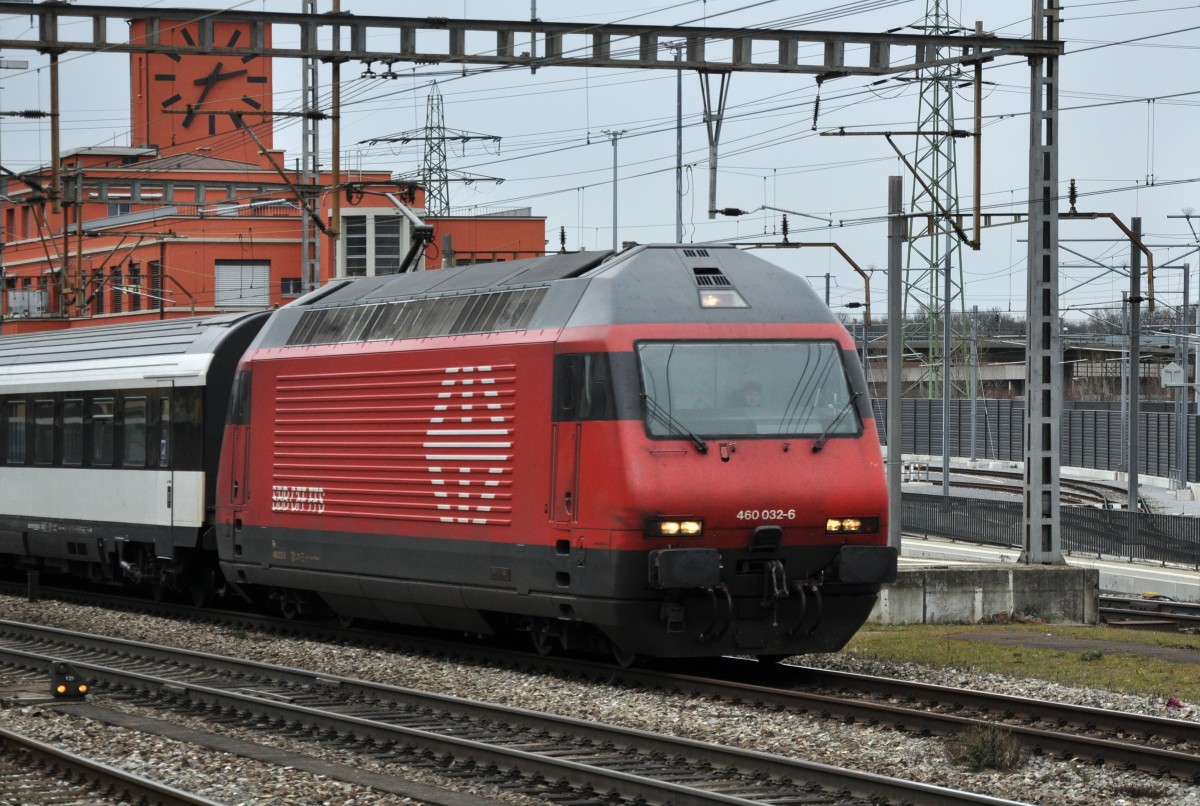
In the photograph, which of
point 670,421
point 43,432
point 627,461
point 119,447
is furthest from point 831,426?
point 43,432

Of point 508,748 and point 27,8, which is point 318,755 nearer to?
point 508,748

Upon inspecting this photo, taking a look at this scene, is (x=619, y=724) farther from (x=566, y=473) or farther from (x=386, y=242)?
(x=386, y=242)

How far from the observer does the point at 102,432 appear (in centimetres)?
2288

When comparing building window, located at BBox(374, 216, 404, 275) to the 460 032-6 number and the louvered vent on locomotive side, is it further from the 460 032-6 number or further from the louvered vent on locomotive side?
the 460 032-6 number

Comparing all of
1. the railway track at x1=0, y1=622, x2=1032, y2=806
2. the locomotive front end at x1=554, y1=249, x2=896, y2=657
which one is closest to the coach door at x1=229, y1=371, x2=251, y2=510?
the railway track at x1=0, y1=622, x2=1032, y2=806

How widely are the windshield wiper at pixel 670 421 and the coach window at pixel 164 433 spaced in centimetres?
917

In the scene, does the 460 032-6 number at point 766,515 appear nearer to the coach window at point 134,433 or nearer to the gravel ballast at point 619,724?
the gravel ballast at point 619,724

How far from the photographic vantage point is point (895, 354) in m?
22.0

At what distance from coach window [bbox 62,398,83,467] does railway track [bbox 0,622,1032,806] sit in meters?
7.04

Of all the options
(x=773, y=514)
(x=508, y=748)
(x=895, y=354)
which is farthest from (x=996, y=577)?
(x=508, y=748)

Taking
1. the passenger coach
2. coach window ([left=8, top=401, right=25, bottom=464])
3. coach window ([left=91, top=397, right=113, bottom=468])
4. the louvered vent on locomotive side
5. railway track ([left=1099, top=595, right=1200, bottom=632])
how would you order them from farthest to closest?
coach window ([left=8, top=401, right=25, bottom=464]), railway track ([left=1099, top=595, right=1200, bottom=632]), coach window ([left=91, top=397, right=113, bottom=468]), the passenger coach, the louvered vent on locomotive side

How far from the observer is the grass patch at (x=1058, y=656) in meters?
15.2

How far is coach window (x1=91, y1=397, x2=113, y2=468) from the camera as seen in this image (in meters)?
22.7

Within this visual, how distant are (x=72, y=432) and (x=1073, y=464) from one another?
52599 mm
